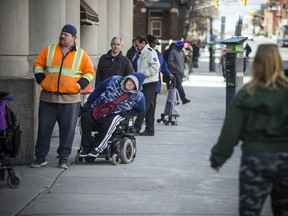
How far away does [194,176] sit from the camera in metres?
10.7

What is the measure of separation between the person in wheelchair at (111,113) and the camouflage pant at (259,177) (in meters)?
5.71

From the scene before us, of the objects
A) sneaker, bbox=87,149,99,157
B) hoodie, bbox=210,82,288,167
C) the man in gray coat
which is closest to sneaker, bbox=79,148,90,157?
sneaker, bbox=87,149,99,157

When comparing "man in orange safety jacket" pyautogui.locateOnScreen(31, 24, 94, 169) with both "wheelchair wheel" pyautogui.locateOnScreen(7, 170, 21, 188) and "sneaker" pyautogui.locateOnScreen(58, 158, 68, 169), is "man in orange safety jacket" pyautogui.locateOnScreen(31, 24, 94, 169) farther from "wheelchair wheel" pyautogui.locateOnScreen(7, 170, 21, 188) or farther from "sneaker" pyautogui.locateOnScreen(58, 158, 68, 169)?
"wheelchair wheel" pyautogui.locateOnScreen(7, 170, 21, 188)

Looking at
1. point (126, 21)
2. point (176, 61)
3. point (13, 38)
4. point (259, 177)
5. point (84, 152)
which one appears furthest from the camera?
point (126, 21)

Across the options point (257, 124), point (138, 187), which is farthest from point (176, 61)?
point (257, 124)

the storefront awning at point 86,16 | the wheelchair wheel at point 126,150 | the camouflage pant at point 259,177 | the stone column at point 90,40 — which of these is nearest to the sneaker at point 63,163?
the wheelchair wheel at point 126,150

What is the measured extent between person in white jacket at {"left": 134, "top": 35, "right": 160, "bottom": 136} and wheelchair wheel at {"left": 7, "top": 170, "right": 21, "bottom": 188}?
232 inches

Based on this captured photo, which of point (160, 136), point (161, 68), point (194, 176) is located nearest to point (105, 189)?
point (194, 176)

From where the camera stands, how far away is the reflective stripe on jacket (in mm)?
10961

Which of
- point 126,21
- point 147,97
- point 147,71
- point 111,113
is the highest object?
point 126,21

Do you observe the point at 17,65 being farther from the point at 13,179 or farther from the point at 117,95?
the point at 13,179

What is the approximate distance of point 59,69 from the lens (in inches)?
431

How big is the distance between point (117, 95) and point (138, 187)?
212cm

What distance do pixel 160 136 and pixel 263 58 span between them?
9641mm
